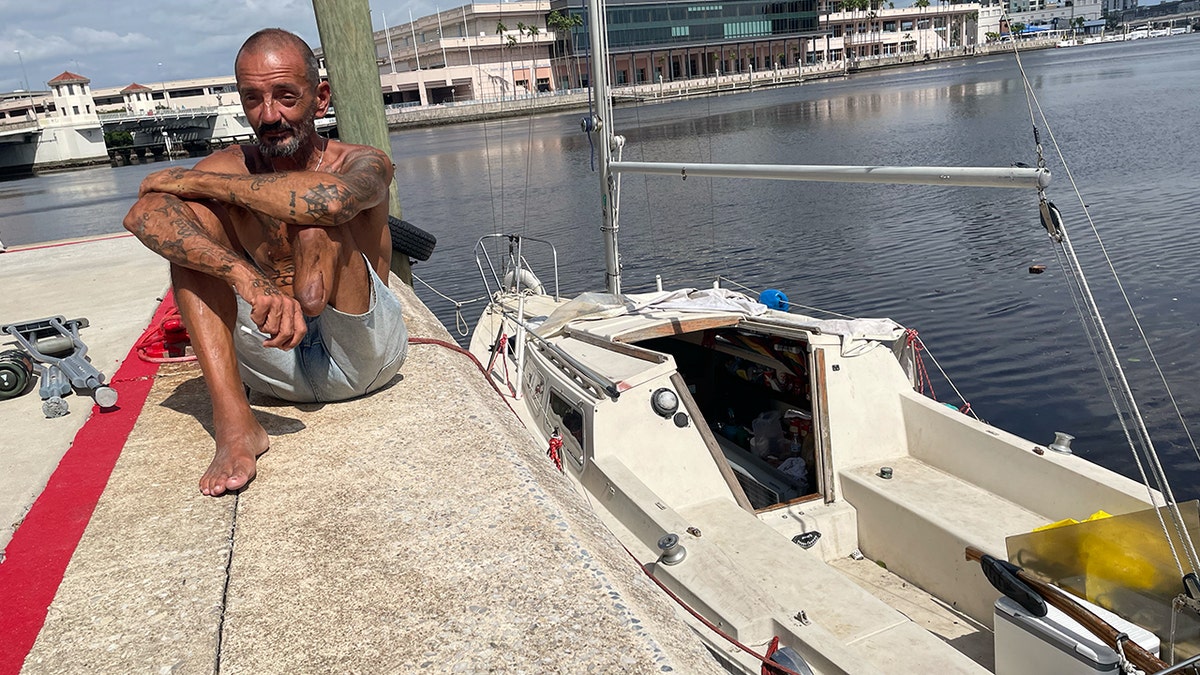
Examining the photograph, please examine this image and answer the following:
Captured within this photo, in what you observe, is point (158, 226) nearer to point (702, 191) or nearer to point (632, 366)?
point (632, 366)

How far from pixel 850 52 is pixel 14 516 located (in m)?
133

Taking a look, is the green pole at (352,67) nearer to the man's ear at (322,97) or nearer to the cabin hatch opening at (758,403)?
the man's ear at (322,97)

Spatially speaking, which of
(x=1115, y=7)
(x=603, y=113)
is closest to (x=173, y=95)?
(x=1115, y=7)

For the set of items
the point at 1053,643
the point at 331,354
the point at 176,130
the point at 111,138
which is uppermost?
the point at 176,130

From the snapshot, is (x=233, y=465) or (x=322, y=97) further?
(x=322, y=97)

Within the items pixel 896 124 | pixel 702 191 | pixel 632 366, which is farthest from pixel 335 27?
pixel 896 124

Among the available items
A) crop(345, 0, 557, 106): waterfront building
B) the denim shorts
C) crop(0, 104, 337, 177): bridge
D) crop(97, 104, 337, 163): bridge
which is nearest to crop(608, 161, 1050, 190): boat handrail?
the denim shorts

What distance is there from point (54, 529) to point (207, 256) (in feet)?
3.54

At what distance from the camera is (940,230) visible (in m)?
20.1

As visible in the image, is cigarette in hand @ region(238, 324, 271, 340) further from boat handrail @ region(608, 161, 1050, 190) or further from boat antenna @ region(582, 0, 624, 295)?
boat antenna @ region(582, 0, 624, 295)

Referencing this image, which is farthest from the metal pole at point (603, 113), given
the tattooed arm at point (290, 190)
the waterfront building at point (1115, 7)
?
the waterfront building at point (1115, 7)

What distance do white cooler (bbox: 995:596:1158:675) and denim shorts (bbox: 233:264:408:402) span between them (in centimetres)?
314

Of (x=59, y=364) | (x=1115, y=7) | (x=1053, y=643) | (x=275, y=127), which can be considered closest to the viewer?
(x=275, y=127)

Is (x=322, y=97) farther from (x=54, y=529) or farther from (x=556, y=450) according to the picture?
(x=556, y=450)
